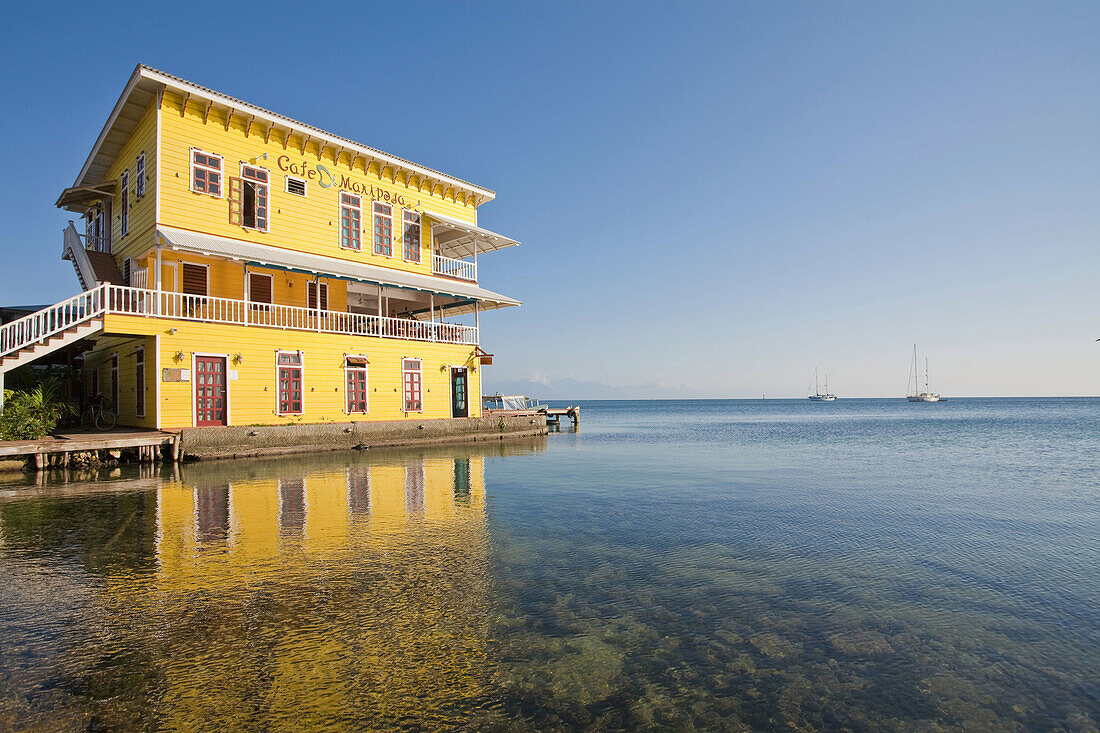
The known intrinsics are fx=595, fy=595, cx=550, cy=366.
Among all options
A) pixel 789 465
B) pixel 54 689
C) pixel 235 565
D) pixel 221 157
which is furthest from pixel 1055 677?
pixel 221 157

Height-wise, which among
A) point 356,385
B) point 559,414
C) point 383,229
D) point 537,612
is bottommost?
point 537,612

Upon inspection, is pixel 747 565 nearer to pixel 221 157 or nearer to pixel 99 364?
pixel 221 157

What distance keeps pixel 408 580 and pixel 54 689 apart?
10.1ft

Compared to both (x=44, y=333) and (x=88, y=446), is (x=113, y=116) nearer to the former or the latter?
(x=44, y=333)

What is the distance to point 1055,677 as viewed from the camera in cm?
459

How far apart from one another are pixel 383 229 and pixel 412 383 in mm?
6530

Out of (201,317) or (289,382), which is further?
(289,382)

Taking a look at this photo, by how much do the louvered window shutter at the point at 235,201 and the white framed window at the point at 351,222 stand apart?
150 inches

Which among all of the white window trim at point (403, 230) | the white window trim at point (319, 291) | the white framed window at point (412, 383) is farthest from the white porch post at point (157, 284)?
the white window trim at point (403, 230)

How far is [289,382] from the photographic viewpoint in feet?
67.1

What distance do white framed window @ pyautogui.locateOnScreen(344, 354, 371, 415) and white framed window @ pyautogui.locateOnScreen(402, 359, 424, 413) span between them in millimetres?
1685

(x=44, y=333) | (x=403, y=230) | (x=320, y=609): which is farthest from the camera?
(x=403, y=230)

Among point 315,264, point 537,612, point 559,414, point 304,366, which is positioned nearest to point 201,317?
point 304,366

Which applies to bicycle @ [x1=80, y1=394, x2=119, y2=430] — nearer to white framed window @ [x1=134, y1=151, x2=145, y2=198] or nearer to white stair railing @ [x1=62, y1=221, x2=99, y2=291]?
white stair railing @ [x1=62, y1=221, x2=99, y2=291]
